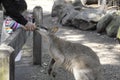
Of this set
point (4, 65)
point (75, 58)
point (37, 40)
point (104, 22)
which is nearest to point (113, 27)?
point (104, 22)

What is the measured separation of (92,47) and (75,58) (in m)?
3.50

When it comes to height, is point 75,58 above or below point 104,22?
above

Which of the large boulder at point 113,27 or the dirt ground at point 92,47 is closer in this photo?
the dirt ground at point 92,47

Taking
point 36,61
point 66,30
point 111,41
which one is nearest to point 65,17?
point 66,30

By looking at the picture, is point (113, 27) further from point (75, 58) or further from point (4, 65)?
point (4, 65)

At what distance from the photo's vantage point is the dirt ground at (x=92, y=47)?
5320 mm

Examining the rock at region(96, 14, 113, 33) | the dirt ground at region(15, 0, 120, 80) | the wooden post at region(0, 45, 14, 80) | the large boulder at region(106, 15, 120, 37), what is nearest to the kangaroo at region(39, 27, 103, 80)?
the dirt ground at region(15, 0, 120, 80)

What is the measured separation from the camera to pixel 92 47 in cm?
765

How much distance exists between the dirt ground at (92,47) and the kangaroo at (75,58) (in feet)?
3.10

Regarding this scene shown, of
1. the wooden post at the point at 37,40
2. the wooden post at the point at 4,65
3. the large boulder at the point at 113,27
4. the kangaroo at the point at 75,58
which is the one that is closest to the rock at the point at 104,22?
the large boulder at the point at 113,27

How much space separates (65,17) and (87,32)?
139cm

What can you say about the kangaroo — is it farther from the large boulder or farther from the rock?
the rock

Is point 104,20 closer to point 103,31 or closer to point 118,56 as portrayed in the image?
Answer: point 103,31

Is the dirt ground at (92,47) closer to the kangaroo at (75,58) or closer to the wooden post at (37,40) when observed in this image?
the wooden post at (37,40)
